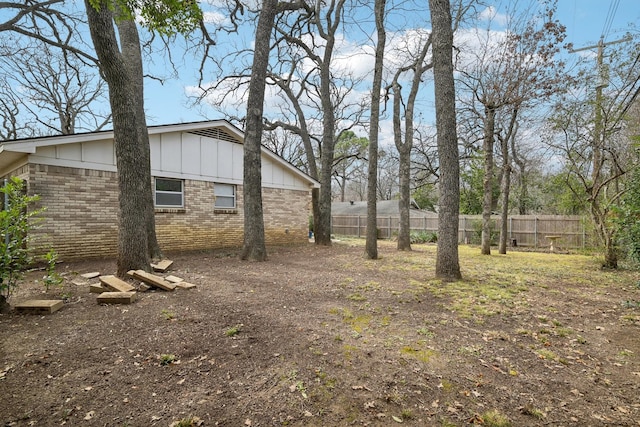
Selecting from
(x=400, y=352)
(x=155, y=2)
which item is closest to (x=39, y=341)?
(x=400, y=352)

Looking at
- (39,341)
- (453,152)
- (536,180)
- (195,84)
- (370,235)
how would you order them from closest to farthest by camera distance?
1. (39,341)
2. (453,152)
3. (370,235)
4. (195,84)
5. (536,180)

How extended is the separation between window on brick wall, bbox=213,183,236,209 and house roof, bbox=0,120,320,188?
1.87 metres

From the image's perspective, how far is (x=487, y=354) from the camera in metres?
2.87

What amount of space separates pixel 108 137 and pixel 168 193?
7.75 feet

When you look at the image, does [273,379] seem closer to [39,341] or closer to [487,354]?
[487,354]

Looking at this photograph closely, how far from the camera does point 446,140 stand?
574cm

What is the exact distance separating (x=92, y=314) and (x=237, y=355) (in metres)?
2.24

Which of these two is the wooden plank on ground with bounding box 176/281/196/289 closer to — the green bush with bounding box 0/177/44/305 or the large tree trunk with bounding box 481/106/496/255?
the green bush with bounding box 0/177/44/305

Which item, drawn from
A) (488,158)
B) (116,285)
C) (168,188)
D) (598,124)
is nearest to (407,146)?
(488,158)

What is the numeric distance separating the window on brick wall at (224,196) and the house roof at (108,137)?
73.7 inches

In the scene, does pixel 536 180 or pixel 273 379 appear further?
pixel 536 180

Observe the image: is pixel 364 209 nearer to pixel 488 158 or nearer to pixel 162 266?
pixel 488 158

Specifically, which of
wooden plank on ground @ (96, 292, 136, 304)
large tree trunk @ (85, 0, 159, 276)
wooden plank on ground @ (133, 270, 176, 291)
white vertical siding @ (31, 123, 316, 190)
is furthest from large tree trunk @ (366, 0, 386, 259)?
wooden plank on ground @ (96, 292, 136, 304)

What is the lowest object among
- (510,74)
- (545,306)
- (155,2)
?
(545,306)
